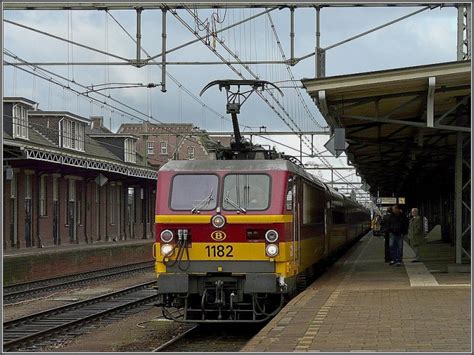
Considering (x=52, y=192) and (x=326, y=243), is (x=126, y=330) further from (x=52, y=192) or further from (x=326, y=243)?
(x=52, y=192)

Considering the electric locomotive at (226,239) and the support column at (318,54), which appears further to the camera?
the support column at (318,54)

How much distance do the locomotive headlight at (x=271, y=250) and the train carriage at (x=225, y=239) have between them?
1 cm

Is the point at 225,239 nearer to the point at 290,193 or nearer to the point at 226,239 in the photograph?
the point at 226,239

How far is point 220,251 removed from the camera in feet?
41.1

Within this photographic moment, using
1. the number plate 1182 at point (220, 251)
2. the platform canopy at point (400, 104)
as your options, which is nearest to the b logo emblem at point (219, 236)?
the number plate 1182 at point (220, 251)

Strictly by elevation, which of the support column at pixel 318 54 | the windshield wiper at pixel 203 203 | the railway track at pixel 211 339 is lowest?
the railway track at pixel 211 339

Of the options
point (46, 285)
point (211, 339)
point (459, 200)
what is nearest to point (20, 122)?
point (46, 285)

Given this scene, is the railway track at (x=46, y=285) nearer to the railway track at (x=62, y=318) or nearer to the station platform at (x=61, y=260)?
the station platform at (x=61, y=260)

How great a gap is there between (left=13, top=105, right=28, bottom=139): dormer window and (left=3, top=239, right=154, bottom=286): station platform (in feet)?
16.0

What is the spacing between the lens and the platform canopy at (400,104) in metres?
15.1

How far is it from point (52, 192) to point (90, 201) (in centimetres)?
527

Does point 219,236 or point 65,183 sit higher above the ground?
point 65,183

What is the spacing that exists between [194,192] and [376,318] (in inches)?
140

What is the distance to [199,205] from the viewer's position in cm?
1283
